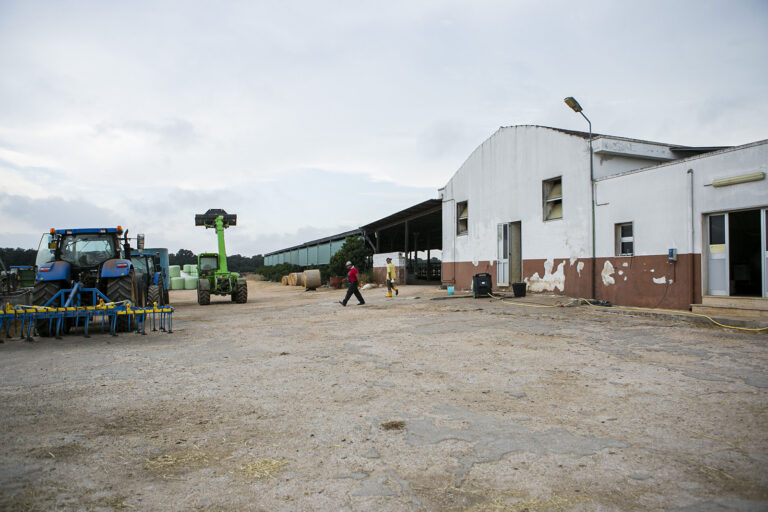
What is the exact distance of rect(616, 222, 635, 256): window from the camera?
1377cm

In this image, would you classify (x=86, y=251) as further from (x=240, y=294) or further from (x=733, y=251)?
(x=733, y=251)

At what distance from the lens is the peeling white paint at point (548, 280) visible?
1614cm

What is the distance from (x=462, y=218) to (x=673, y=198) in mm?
10458

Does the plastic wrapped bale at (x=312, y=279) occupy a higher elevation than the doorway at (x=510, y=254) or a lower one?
lower

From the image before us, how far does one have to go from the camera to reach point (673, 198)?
1239 centimetres

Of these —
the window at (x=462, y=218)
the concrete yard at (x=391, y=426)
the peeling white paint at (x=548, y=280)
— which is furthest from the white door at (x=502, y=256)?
the concrete yard at (x=391, y=426)

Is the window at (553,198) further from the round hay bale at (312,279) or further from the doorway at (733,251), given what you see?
the round hay bale at (312,279)

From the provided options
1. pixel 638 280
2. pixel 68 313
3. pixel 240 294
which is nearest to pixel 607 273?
pixel 638 280

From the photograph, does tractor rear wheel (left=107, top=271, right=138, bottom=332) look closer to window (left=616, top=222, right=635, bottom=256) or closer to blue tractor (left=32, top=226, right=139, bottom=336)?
blue tractor (left=32, top=226, right=139, bottom=336)

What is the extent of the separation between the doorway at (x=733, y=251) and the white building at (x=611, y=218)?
1.0 inches

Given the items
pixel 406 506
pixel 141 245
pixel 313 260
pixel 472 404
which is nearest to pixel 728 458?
pixel 472 404

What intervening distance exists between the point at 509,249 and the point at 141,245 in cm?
1296

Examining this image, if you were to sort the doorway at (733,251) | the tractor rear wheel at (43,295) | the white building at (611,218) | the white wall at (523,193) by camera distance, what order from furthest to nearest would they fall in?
the white wall at (523,193) < the white building at (611,218) < the doorway at (733,251) < the tractor rear wheel at (43,295)

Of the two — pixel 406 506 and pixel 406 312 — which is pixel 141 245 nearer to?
pixel 406 312
